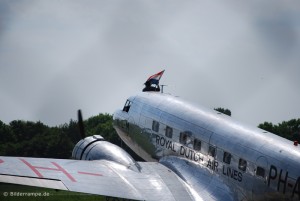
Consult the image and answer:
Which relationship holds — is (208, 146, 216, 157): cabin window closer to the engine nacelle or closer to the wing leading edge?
the wing leading edge

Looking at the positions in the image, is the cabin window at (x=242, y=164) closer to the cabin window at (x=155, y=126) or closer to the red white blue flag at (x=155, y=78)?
the cabin window at (x=155, y=126)

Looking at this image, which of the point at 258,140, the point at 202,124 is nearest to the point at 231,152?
the point at 258,140

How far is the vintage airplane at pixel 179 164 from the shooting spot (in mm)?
17922

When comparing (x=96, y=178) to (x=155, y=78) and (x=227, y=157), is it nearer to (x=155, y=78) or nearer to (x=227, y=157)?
(x=227, y=157)

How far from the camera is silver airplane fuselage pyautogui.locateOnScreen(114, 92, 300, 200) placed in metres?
17.8

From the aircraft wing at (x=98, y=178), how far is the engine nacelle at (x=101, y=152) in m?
0.35

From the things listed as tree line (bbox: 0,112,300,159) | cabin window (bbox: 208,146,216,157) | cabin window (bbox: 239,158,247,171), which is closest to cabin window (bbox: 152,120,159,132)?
cabin window (bbox: 208,146,216,157)

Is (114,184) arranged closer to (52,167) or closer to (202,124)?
(52,167)

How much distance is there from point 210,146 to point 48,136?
1626 inches

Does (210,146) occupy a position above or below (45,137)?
above

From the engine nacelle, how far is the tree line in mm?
30797

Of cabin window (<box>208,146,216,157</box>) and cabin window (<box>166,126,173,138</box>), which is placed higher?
cabin window (<box>166,126,173,138</box>)

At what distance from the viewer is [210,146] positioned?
2092cm

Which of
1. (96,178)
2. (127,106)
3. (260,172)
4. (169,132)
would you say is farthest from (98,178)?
(127,106)
